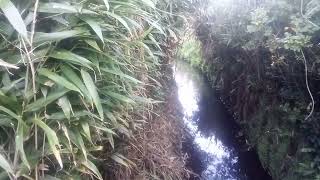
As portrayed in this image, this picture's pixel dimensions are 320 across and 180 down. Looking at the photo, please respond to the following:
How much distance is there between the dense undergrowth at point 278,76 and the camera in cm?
312

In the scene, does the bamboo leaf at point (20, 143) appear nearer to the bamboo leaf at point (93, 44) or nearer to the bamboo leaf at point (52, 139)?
the bamboo leaf at point (52, 139)

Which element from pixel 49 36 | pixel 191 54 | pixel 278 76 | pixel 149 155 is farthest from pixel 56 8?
pixel 191 54

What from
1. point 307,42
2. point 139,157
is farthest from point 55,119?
point 307,42

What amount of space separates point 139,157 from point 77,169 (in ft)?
2.75

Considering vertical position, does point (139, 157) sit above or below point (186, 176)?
above

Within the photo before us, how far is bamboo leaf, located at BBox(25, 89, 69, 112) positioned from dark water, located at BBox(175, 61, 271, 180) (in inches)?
110

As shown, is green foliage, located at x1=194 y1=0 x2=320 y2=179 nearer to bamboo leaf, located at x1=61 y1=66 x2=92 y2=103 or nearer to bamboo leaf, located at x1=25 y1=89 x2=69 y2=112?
bamboo leaf, located at x1=61 y1=66 x2=92 y2=103

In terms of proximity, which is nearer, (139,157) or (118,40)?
(118,40)

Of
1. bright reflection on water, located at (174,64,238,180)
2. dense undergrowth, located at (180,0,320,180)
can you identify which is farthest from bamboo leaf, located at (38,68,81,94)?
bright reflection on water, located at (174,64,238,180)

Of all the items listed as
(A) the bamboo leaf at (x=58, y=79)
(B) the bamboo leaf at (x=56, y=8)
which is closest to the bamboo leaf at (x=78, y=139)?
(A) the bamboo leaf at (x=58, y=79)

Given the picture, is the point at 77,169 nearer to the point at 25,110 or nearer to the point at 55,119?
the point at 55,119

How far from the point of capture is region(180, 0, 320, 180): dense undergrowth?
3.12 m

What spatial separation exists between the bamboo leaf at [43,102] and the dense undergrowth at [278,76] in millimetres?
2036

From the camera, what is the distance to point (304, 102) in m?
3.36
